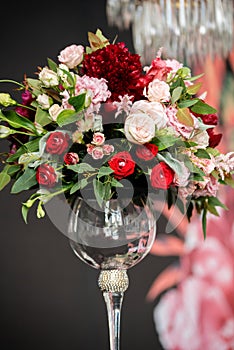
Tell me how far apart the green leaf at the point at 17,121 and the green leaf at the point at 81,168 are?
0.13 meters

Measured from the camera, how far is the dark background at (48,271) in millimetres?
2465

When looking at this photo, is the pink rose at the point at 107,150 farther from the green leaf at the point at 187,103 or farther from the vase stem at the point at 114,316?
the vase stem at the point at 114,316

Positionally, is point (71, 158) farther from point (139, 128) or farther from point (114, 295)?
point (114, 295)

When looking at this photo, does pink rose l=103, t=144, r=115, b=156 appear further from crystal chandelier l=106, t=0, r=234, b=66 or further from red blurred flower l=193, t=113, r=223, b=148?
crystal chandelier l=106, t=0, r=234, b=66

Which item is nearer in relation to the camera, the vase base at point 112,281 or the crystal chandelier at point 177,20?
the vase base at point 112,281

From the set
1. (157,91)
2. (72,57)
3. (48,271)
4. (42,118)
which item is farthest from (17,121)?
(48,271)

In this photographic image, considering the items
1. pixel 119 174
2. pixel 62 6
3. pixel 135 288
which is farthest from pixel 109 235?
pixel 62 6

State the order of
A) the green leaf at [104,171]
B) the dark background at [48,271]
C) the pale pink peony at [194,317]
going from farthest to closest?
1. the pale pink peony at [194,317]
2. the dark background at [48,271]
3. the green leaf at [104,171]

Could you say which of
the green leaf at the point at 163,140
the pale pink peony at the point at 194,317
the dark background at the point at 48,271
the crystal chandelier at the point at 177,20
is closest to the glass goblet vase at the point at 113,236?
the green leaf at the point at 163,140

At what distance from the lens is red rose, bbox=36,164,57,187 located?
1.24 metres

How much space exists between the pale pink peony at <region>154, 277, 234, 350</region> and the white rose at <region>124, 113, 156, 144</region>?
1637mm

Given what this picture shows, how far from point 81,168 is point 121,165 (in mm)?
72

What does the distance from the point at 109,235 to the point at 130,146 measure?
0.17 m

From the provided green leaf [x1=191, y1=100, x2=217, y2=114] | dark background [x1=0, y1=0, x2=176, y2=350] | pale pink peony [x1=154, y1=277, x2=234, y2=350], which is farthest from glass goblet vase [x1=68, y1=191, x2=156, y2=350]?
pale pink peony [x1=154, y1=277, x2=234, y2=350]
